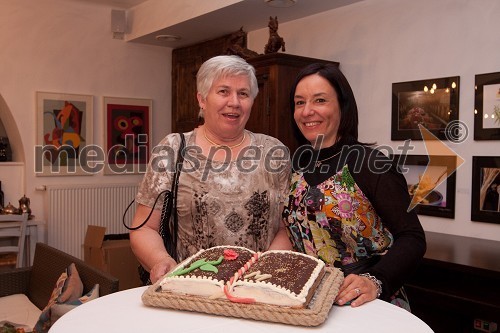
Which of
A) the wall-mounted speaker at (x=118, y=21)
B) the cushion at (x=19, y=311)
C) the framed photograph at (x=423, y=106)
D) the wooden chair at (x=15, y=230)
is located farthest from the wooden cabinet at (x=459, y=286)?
the wall-mounted speaker at (x=118, y=21)

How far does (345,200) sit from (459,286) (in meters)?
1.43

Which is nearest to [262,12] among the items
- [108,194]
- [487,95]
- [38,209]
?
[487,95]

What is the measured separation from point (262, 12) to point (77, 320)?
3498 mm

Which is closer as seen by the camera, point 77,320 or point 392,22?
point 77,320

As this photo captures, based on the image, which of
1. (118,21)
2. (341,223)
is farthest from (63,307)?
(118,21)

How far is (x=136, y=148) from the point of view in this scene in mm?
5418

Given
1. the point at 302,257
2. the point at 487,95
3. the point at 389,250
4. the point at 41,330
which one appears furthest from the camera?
the point at 487,95

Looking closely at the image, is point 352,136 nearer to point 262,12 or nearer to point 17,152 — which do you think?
point 262,12

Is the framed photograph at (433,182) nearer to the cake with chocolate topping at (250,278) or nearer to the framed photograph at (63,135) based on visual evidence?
the cake with chocolate topping at (250,278)

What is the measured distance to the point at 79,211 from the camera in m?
4.99

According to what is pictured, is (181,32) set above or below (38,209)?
above

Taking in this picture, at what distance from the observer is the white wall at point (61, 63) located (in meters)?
4.60

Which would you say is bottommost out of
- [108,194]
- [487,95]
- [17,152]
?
[108,194]

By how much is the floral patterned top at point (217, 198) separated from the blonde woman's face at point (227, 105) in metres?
0.11
